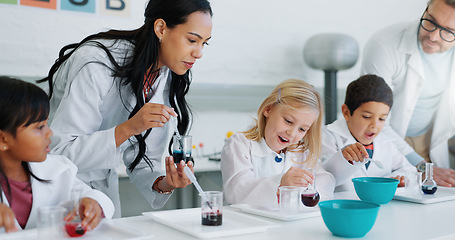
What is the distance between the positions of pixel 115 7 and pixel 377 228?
2494 millimetres

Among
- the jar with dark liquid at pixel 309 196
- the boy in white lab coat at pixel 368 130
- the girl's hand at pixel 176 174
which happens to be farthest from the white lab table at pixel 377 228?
the boy in white lab coat at pixel 368 130

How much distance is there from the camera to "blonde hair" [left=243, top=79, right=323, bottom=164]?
197 cm

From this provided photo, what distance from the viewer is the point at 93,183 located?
71.3 inches

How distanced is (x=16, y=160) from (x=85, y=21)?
1.96m

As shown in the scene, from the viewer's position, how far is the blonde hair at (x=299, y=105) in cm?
197

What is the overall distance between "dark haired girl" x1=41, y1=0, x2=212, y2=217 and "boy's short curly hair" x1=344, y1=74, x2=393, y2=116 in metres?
0.87

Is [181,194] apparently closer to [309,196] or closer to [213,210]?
[309,196]

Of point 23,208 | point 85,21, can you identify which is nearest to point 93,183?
point 23,208

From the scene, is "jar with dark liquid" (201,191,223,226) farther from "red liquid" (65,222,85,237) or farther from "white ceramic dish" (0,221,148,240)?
"red liquid" (65,222,85,237)

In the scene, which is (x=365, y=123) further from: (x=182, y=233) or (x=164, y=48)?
(x=182, y=233)

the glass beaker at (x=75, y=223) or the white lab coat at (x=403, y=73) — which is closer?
the glass beaker at (x=75, y=223)

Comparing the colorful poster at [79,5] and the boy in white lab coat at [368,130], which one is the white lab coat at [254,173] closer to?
the boy in white lab coat at [368,130]

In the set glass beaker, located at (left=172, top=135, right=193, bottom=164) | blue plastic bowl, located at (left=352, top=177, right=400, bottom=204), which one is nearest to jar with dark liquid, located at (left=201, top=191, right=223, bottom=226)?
glass beaker, located at (left=172, top=135, right=193, bottom=164)

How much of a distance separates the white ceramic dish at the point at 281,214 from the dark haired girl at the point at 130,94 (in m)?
0.24
